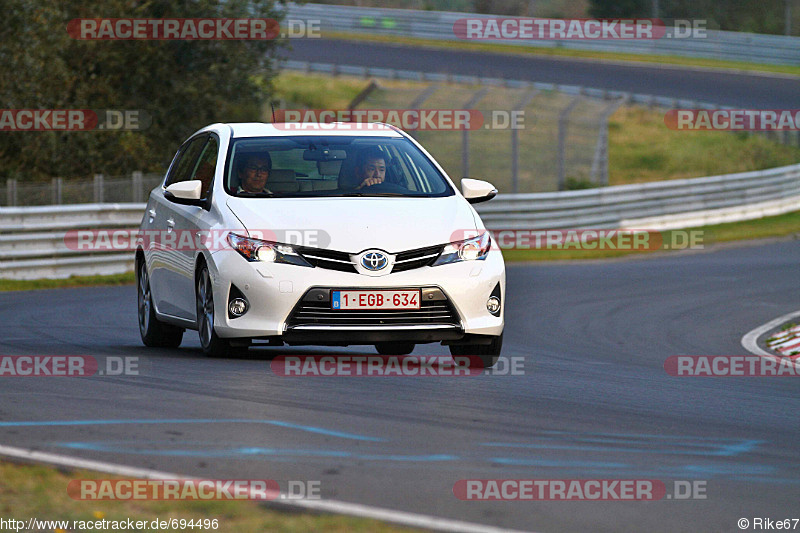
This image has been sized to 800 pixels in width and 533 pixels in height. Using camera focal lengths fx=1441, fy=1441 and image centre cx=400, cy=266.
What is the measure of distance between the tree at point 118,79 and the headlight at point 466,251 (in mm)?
17059

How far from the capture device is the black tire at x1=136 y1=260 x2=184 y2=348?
11.2 metres

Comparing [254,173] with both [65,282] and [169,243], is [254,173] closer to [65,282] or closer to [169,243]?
[169,243]

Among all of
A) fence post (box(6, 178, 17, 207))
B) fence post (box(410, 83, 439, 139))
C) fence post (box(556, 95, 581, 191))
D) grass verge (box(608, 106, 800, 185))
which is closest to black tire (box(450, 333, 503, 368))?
fence post (box(6, 178, 17, 207))

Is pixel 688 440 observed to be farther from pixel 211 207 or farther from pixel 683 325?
pixel 683 325

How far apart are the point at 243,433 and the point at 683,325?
9.06 meters

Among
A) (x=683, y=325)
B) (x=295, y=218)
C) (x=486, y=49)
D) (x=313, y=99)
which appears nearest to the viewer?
(x=295, y=218)

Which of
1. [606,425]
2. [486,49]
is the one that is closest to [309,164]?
[606,425]

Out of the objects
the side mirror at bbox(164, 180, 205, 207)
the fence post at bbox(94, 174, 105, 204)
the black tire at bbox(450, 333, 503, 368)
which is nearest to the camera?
the black tire at bbox(450, 333, 503, 368)

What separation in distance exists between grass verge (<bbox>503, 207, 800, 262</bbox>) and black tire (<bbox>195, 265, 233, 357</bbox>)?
1485 centimetres

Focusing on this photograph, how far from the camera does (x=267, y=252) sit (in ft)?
30.1

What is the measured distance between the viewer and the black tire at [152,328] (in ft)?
36.9

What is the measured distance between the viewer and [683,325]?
15.1 meters

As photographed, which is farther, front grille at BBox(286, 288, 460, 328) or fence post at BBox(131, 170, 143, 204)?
fence post at BBox(131, 170, 143, 204)

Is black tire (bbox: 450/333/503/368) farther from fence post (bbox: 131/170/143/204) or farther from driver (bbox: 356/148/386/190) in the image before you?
fence post (bbox: 131/170/143/204)
